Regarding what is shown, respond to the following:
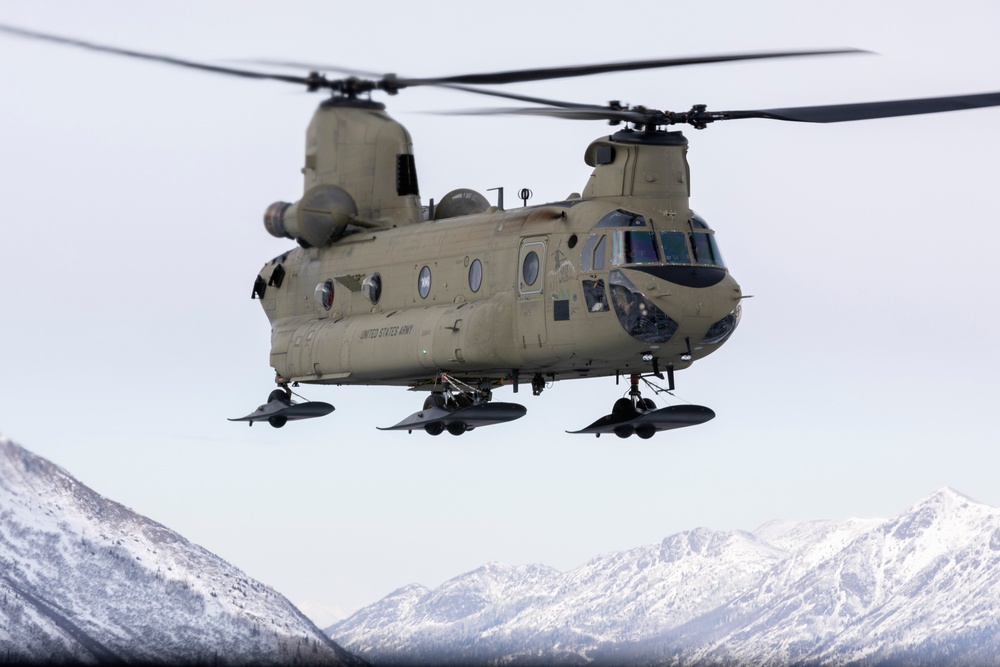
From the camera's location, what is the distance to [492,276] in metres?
48.5

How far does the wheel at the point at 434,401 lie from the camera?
1978 inches

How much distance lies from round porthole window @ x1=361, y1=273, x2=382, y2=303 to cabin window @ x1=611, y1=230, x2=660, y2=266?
875 centimetres

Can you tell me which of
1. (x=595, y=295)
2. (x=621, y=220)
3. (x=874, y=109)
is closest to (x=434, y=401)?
(x=595, y=295)

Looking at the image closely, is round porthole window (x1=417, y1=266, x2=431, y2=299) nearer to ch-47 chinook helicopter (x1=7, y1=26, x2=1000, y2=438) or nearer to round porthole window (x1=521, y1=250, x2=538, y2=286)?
ch-47 chinook helicopter (x1=7, y1=26, x2=1000, y2=438)

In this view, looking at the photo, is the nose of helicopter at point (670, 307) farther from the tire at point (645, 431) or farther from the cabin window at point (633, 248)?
the tire at point (645, 431)

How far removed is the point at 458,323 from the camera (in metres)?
48.4

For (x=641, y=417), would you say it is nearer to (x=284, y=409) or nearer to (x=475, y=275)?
(x=475, y=275)

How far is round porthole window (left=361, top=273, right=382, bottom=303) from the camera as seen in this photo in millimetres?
52438

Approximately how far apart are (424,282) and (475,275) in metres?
2.23

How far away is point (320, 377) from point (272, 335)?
11.3ft

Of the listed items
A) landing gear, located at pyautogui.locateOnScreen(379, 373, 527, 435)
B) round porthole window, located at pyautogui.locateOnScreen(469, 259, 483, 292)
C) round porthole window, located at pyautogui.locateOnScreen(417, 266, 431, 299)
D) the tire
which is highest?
round porthole window, located at pyautogui.locateOnScreen(417, 266, 431, 299)

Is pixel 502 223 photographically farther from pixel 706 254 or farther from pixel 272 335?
pixel 272 335

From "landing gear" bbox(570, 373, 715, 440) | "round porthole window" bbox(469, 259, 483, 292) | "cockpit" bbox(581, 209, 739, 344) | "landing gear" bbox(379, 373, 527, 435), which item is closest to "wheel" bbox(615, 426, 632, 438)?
"landing gear" bbox(570, 373, 715, 440)

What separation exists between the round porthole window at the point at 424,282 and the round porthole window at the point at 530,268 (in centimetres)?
372
